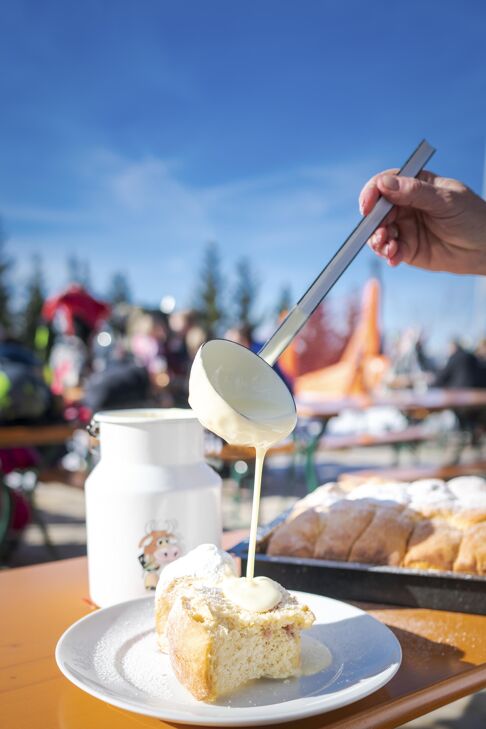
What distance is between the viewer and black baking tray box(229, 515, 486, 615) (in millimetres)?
1176

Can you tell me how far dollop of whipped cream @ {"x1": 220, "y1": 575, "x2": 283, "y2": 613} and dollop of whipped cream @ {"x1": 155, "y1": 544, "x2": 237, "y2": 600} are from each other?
0.03 metres

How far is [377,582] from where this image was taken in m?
1.22

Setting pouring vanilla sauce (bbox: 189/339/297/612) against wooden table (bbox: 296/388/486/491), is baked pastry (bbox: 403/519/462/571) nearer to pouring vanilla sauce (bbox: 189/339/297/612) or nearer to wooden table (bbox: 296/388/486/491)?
pouring vanilla sauce (bbox: 189/339/297/612)

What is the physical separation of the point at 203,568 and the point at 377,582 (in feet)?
1.36

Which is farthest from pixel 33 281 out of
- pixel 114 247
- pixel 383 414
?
pixel 383 414

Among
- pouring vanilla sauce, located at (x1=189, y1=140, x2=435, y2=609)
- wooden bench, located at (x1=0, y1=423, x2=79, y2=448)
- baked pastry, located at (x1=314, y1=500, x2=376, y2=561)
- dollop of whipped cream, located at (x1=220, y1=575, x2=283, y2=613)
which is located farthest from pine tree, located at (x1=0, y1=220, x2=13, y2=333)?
dollop of whipped cream, located at (x1=220, y1=575, x2=283, y2=613)

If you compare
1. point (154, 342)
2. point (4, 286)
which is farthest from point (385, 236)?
point (4, 286)

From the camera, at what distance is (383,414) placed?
1235 centimetres

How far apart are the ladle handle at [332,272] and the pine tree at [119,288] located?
43.5 meters

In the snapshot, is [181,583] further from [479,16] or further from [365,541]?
[479,16]

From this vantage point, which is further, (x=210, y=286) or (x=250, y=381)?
(x=210, y=286)

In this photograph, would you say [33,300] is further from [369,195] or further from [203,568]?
[203,568]

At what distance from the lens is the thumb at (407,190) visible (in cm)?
138

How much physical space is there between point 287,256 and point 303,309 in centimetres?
5395
